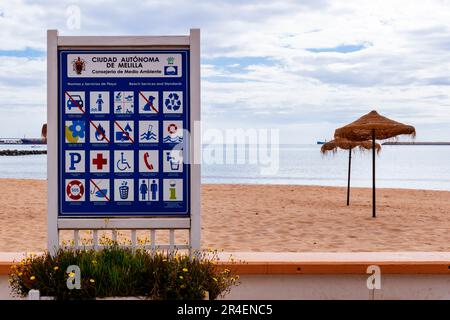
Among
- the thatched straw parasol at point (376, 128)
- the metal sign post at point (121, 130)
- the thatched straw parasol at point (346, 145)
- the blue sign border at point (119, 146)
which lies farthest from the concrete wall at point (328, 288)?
the thatched straw parasol at point (346, 145)

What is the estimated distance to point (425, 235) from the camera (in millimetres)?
14016

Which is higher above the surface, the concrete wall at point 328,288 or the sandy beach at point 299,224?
the concrete wall at point 328,288

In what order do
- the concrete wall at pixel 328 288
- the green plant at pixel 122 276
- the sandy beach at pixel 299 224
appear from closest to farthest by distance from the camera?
the green plant at pixel 122 276
the concrete wall at pixel 328 288
the sandy beach at pixel 299 224

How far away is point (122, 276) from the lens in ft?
14.5

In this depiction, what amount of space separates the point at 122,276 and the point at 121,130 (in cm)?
128

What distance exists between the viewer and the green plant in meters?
4.41

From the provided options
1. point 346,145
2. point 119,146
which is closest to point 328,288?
point 119,146

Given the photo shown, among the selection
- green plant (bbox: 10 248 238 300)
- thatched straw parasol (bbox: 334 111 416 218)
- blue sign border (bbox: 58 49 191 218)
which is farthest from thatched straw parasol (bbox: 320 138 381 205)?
green plant (bbox: 10 248 238 300)

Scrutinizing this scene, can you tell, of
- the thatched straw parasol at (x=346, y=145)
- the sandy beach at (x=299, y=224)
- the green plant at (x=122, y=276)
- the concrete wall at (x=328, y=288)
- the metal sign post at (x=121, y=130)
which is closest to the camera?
the green plant at (x=122, y=276)

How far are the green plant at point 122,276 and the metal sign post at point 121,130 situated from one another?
480 mm

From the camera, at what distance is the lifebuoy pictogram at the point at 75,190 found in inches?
207

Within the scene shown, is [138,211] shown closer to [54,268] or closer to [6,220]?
[54,268]

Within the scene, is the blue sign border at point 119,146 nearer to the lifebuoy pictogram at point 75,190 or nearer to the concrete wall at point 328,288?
the lifebuoy pictogram at point 75,190

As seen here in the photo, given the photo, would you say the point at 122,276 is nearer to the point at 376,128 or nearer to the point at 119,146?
the point at 119,146
